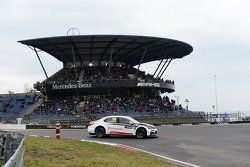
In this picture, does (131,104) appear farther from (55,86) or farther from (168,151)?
(168,151)

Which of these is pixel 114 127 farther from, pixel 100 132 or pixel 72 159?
pixel 72 159

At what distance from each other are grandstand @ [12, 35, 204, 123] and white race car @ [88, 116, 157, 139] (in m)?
33.9

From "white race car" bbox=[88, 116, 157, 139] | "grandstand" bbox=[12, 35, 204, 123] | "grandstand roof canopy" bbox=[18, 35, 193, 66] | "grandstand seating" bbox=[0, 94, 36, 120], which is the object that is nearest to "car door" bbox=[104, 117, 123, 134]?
"white race car" bbox=[88, 116, 157, 139]

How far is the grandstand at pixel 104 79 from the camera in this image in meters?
65.5

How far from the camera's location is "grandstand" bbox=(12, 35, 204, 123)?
215 ft

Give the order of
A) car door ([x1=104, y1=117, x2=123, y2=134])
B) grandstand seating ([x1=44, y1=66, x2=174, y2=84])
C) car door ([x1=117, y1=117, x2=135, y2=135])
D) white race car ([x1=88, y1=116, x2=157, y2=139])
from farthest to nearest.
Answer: grandstand seating ([x1=44, y1=66, x2=174, y2=84]) → car door ([x1=104, y1=117, x2=123, y2=134]) → car door ([x1=117, y1=117, x2=135, y2=135]) → white race car ([x1=88, y1=116, x2=157, y2=139])

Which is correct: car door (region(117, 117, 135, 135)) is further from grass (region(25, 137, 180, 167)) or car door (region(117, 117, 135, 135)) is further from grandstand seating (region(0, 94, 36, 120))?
grandstand seating (region(0, 94, 36, 120))

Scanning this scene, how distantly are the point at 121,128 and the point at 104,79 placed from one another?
144ft

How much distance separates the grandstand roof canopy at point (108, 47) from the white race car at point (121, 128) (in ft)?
138

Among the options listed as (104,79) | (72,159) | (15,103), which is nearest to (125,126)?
(72,159)

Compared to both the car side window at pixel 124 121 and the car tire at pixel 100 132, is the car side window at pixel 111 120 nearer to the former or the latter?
the car side window at pixel 124 121

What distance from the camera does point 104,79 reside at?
70125mm


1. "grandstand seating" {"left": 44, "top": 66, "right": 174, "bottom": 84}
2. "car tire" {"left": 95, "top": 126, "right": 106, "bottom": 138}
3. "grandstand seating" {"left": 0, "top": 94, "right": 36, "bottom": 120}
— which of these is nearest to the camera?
"car tire" {"left": 95, "top": 126, "right": 106, "bottom": 138}

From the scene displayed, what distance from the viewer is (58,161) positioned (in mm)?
12703
